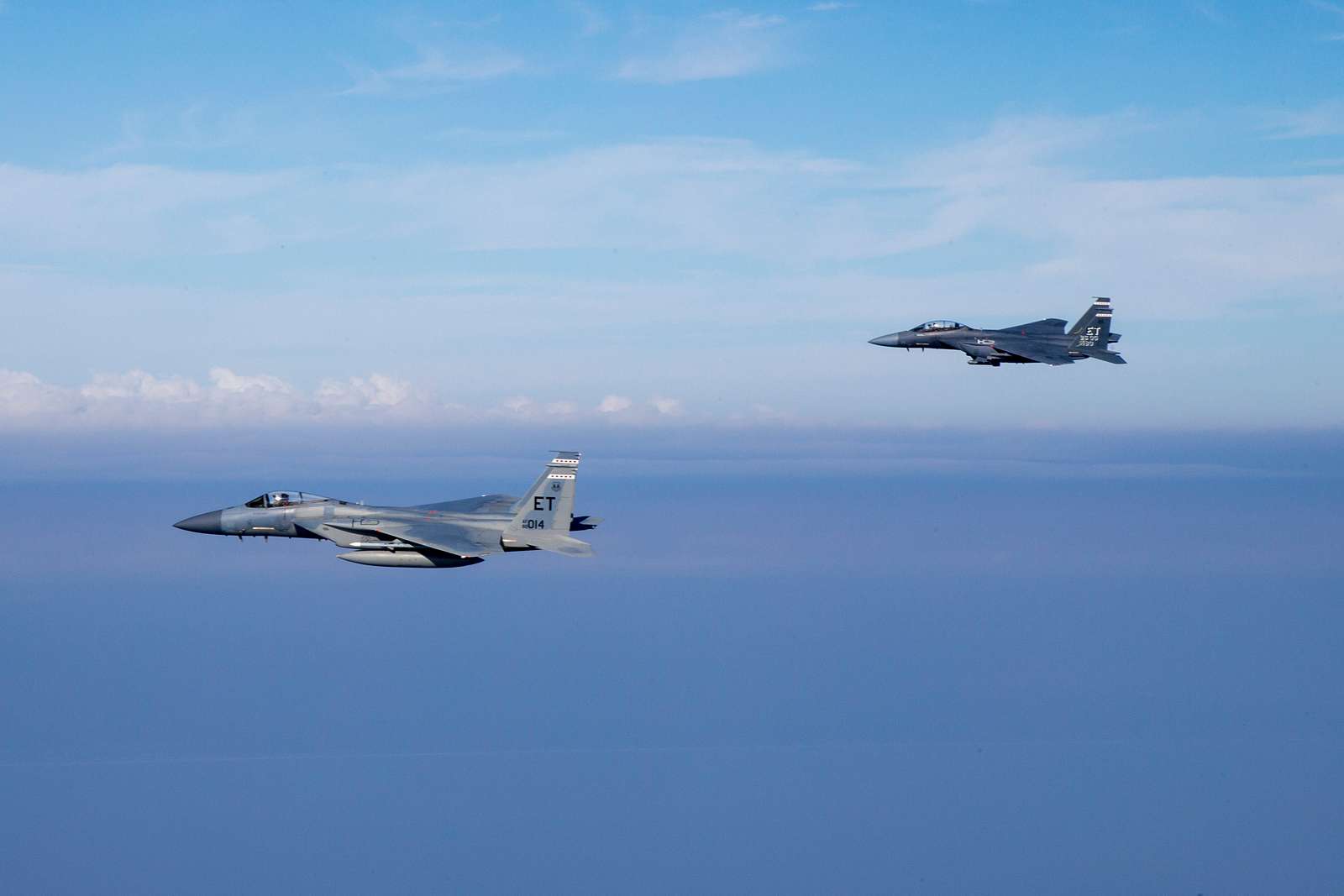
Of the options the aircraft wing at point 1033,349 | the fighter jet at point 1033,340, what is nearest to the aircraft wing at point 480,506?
the fighter jet at point 1033,340

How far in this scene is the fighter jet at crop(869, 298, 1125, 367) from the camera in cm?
6769

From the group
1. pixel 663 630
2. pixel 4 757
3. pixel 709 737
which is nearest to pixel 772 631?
Result: pixel 663 630

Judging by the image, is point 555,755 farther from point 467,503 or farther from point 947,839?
point 467,503

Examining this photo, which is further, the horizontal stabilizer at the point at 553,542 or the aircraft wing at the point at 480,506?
the aircraft wing at the point at 480,506

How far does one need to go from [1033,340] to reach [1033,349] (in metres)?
1.09

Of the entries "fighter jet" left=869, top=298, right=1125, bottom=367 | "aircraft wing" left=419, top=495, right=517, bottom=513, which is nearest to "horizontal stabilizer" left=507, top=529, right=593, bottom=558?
"aircraft wing" left=419, top=495, right=517, bottom=513

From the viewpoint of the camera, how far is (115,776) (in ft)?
371

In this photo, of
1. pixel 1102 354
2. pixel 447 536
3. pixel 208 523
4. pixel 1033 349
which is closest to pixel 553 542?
Answer: pixel 447 536

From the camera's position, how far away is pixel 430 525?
65.5m

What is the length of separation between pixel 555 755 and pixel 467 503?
2516 inches

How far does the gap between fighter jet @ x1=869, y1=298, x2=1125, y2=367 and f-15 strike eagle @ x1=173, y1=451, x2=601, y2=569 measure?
25.9 metres

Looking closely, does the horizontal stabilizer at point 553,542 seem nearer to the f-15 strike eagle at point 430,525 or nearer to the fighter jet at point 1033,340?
the f-15 strike eagle at point 430,525

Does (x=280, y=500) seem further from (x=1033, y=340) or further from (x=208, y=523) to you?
(x=1033, y=340)

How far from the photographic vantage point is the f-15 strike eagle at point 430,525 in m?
63.8
